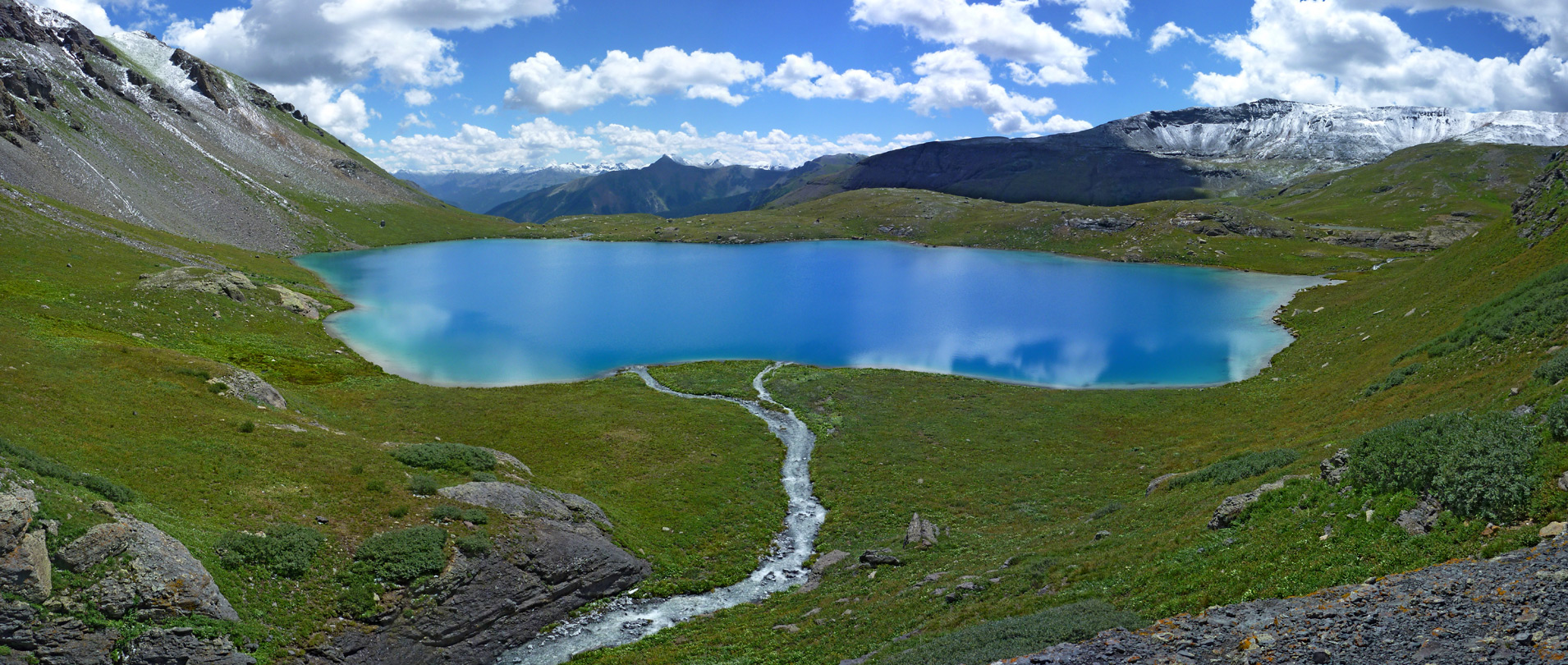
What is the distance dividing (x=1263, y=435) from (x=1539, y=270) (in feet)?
65.9

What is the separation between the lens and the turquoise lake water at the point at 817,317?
72250 mm

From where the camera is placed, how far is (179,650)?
757 inches

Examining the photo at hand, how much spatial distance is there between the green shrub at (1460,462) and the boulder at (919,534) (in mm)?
16665

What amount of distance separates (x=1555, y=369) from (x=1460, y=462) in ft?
32.6

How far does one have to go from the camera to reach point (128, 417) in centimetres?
3084

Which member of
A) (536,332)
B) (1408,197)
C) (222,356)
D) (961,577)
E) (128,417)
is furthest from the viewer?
(1408,197)

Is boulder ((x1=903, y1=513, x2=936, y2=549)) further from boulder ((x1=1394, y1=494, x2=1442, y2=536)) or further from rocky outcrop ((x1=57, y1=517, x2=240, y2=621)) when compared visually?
rocky outcrop ((x1=57, y1=517, x2=240, y2=621))

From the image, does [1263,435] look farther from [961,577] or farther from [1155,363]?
[1155,363]

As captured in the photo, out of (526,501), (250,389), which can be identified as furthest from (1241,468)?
(250,389)

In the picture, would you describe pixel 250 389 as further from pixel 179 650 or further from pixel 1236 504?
pixel 1236 504

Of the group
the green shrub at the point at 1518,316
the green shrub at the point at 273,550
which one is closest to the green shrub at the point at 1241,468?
the green shrub at the point at 1518,316

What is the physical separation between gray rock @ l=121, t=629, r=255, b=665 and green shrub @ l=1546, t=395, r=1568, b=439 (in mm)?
34229

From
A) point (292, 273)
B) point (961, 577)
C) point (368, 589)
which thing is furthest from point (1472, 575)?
point (292, 273)

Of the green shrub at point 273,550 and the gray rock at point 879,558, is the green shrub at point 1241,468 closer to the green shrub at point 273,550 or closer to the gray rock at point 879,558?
the gray rock at point 879,558
